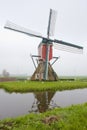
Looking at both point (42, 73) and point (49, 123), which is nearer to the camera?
point (49, 123)

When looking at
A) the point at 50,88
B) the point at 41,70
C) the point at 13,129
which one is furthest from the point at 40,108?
the point at 41,70

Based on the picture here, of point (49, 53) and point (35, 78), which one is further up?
point (49, 53)

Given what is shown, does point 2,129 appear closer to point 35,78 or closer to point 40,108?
point 40,108

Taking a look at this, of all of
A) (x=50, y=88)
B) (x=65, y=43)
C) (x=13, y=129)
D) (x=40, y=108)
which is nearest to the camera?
(x=13, y=129)

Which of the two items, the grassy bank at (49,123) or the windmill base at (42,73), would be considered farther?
the windmill base at (42,73)

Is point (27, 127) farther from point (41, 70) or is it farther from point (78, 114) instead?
point (41, 70)

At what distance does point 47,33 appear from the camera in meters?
31.9

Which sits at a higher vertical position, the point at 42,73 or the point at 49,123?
the point at 42,73

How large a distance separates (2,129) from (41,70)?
23966mm

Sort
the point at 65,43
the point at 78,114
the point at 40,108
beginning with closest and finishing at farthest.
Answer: the point at 78,114 → the point at 40,108 → the point at 65,43

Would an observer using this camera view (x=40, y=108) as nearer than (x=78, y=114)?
No

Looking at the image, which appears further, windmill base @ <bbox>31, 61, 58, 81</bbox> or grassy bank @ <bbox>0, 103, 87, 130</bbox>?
windmill base @ <bbox>31, 61, 58, 81</bbox>

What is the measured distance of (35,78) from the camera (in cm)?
3281

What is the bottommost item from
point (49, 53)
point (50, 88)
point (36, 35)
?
point (50, 88)
